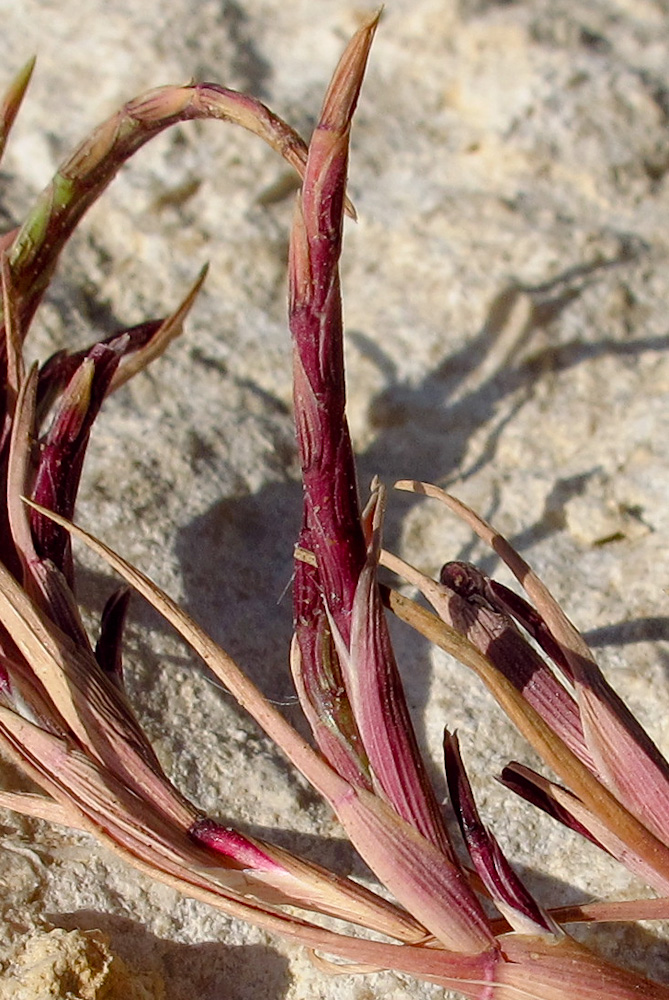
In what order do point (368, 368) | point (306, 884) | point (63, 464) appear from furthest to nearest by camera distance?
1. point (368, 368)
2. point (63, 464)
3. point (306, 884)

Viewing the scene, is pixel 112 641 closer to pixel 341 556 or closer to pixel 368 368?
pixel 341 556

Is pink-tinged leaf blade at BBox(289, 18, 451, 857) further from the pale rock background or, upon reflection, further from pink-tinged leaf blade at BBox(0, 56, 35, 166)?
pink-tinged leaf blade at BBox(0, 56, 35, 166)

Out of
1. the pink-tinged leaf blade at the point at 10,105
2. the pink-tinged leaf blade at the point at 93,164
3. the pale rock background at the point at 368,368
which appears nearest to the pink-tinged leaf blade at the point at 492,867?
the pale rock background at the point at 368,368

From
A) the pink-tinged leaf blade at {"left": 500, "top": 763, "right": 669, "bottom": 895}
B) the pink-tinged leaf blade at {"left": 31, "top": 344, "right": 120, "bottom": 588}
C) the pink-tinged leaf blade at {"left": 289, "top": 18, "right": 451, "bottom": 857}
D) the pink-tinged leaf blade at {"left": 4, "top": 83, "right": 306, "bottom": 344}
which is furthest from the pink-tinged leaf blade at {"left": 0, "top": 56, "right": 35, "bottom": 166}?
the pink-tinged leaf blade at {"left": 500, "top": 763, "right": 669, "bottom": 895}

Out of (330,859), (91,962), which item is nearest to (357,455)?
(330,859)

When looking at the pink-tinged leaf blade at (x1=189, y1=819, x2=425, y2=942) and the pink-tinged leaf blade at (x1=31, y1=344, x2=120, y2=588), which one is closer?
the pink-tinged leaf blade at (x1=189, y1=819, x2=425, y2=942)

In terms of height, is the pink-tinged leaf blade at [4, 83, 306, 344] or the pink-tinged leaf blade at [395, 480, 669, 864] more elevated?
the pink-tinged leaf blade at [4, 83, 306, 344]

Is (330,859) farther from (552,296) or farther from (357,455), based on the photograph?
(552,296)

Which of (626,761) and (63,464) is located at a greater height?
(63,464)

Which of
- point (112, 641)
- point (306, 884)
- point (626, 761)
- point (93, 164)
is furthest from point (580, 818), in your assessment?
point (93, 164)

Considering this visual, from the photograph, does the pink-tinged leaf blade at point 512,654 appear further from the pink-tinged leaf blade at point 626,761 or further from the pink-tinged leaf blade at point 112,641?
the pink-tinged leaf blade at point 112,641
